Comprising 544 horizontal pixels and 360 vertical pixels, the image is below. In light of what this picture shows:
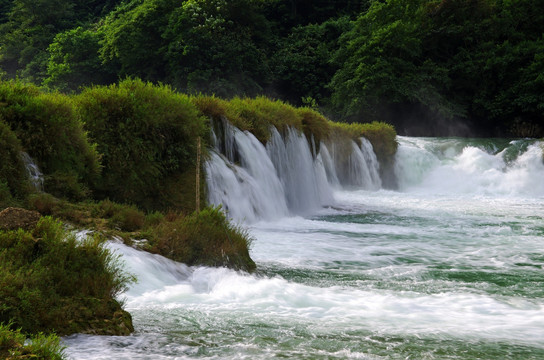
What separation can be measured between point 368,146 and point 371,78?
13497mm

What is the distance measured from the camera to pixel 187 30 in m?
42.9

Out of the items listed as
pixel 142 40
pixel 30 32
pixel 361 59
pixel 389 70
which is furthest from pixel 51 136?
pixel 30 32

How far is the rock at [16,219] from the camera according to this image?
6020mm

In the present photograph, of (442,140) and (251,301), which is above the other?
(442,140)

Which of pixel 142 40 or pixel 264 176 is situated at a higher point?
pixel 142 40

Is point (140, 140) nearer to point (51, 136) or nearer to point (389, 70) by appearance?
point (51, 136)

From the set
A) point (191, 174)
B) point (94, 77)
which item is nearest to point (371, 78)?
point (94, 77)

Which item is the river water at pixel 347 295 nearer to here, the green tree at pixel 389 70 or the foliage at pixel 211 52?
the green tree at pixel 389 70

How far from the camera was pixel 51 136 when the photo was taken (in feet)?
31.6

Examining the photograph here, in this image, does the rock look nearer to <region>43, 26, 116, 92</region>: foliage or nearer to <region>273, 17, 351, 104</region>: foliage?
<region>273, 17, 351, 104</region>: foliage

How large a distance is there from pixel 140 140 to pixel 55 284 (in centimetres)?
625

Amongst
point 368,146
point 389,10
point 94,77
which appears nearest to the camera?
point 368,146

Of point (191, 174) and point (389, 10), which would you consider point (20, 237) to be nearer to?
point (191, 174)

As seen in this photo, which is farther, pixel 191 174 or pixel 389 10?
pixel 389 10
